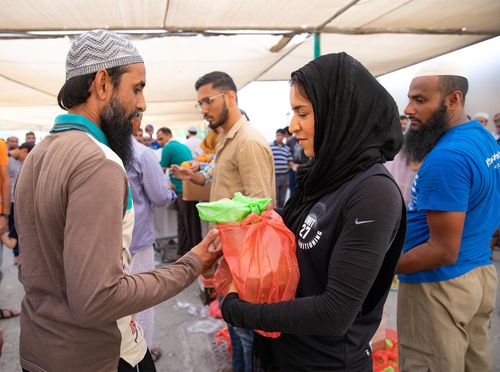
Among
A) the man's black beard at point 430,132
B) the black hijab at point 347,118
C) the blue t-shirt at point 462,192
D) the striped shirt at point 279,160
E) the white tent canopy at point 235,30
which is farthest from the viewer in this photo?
the striped shirt at point 279,160

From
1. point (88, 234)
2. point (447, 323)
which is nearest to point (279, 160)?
point (447, 323)

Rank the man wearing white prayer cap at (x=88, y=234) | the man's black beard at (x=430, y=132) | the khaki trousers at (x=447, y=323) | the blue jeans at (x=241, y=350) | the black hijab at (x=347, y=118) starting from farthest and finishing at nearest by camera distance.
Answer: the blue jeans at (x=241, y=350)
the man's black beard at (x=430, y=132)
the khaki trousers at (x=447, y=323)
the black hijab at (x=347, y=118)
the man wearing white prayer cap at (x=88, y=234)

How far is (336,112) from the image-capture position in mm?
1229

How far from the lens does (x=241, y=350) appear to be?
9.36 ft

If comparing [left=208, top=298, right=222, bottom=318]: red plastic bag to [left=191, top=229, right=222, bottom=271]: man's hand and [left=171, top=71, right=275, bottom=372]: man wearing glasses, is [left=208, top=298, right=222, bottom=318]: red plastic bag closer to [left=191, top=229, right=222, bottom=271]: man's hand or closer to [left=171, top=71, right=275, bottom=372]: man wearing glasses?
[left=171, top=71, right=275, bottom=372]: man wearing glasses

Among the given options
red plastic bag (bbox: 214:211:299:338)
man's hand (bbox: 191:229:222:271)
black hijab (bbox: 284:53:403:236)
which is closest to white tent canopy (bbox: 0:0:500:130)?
black hijab (bbox: 284:53:403:236)

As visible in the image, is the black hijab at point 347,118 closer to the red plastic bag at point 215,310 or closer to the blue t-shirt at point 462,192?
the blue t-shirt at point 462,192

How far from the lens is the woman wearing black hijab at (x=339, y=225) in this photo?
3.58ft

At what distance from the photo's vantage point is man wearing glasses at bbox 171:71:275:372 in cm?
→ 254

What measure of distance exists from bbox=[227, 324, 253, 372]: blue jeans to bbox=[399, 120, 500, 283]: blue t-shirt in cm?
113

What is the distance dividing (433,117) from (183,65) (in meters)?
4.80

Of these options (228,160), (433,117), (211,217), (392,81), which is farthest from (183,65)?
(392,81)

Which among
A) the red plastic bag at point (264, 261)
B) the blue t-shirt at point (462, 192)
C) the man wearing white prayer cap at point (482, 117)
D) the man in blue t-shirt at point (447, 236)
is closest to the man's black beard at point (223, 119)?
the man in blue t-shirt at point (447, 236)

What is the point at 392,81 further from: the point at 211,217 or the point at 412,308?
the point at 211,217
